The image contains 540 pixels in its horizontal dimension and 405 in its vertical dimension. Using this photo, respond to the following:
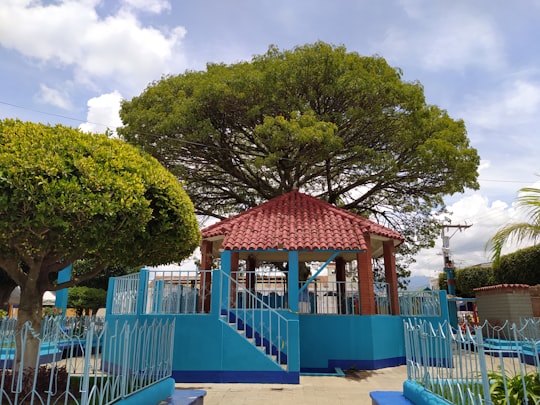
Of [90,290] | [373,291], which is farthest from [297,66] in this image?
[90,290]

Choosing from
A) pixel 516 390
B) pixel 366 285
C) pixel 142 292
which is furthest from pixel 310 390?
pixel 516 390

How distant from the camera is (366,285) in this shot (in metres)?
11.1

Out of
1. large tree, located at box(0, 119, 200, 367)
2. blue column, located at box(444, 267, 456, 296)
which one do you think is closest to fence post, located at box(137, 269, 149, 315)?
large tree, located at box(0, 119, 200, 367)

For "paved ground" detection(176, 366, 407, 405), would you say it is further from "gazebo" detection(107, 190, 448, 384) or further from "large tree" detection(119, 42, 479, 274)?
"large tree" detection(119, 42, 479, 274)

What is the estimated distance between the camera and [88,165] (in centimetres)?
457

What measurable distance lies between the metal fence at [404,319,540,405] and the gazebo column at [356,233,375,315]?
17.6 ft

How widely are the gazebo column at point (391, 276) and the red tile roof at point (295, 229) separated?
1.68ft

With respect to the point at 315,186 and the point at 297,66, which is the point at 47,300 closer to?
the point at 315,186

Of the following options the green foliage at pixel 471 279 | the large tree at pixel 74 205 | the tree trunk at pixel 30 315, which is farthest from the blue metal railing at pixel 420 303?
the green foliage at pixel 471 279

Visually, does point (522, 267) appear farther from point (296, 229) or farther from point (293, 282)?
point (293, 282)

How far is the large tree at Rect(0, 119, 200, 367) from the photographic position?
421 cm

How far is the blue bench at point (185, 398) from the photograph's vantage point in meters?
5.48

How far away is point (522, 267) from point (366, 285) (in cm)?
1212

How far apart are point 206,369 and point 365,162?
8.57 metres
